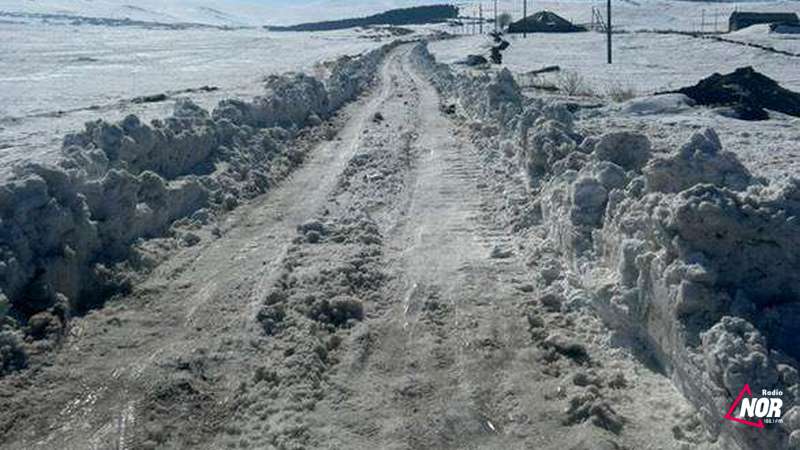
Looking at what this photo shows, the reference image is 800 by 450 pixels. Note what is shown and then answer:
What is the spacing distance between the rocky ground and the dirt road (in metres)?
0.01

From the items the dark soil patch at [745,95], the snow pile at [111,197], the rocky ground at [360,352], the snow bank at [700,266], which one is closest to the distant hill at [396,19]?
the dark soil patch at [745,95]

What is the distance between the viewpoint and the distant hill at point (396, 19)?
122750mm

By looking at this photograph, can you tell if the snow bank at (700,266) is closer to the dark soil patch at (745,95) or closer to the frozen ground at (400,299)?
the frozen ground at (400,299)

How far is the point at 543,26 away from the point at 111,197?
71.2m

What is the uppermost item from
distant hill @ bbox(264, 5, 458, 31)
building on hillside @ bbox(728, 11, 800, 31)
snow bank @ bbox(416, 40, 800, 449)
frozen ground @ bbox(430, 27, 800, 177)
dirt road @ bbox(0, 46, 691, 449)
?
distant hill @ bbox(264, 5, 458, 31)

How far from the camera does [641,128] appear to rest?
16453mm

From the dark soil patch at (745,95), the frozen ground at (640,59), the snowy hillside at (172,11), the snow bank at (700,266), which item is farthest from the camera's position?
the snowy hillside at (172,11)

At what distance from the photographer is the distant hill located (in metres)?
123

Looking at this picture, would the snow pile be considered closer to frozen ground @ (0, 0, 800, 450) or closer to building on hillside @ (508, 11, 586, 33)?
frozen ground @ (0, 0, 800, 450)

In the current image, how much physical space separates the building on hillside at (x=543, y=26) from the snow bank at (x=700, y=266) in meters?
69.0

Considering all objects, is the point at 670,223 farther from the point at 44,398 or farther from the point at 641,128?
the point at 641,128

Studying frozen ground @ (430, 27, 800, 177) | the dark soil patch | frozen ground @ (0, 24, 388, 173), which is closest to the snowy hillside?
frozen ground @ (0, 24, 388, 173)

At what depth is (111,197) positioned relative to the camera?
8.62m

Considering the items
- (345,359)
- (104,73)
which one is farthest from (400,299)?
(104,73)
